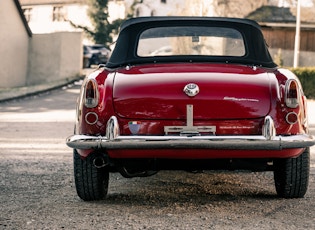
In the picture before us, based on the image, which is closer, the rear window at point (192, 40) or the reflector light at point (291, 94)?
the reflector light at point (291, 94)

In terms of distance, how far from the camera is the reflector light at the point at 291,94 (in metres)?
6.57

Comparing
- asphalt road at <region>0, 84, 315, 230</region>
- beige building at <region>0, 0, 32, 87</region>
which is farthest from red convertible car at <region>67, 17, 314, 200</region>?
beige building at <region>0, 0, 32, 87</region>

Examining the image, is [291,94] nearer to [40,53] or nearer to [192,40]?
[192,40]

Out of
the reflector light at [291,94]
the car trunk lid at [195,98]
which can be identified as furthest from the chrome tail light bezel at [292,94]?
the car trunk lid at [195,98]

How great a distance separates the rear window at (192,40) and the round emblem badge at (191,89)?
1.08 m

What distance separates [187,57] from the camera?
7445 millimetres

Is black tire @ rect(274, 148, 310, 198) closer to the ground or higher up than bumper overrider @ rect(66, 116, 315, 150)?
closer to the ground

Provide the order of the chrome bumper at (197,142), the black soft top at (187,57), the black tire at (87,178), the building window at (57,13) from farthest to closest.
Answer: the building window at (57,13)
the black soft top at (187,57)
the black tire at (87,178)
the chrome bumper at (197,142)

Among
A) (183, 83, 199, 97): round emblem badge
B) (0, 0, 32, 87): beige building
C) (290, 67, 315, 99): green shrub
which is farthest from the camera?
(0, 0, 32, 87): beige building

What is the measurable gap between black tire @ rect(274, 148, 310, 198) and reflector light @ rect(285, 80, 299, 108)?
53cm

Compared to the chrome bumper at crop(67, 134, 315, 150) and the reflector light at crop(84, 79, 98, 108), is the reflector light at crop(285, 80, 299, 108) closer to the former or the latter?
the chrome bumper at crop(67, 134, 315, 150)

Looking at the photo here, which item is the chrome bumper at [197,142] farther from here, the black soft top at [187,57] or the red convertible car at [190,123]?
the black soft top at [187,57]

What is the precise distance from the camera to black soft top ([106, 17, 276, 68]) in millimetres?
7395

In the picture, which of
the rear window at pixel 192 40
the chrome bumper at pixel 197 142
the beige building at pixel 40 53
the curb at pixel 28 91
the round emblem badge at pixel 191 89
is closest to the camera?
the chrome bumper at pixel 197 142
